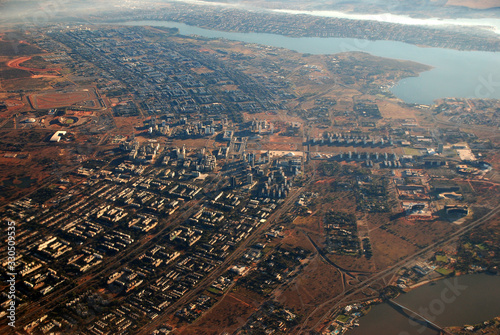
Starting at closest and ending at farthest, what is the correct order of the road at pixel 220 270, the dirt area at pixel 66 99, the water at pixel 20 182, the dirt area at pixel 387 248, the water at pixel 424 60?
the road at pixel 220 270 < the dirt area at pixel 387 248 < the water at pixel 20 182 < the dirt area at pixel 66 99 < the water at pixel 424 60

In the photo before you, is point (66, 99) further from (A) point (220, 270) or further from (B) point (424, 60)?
(B) point (424, 60)

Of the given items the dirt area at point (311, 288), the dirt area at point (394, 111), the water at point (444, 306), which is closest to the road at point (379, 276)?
the dirt area at point (311, 288)

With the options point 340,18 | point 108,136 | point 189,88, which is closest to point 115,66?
point 189,88

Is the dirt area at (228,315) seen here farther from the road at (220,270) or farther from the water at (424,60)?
the water at (424,60)

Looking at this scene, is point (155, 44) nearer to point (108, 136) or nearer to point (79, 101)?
point (79, 101)

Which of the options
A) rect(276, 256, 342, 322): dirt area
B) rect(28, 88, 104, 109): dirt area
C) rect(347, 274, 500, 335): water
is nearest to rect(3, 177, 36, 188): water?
rect(28, 88, 104, 109): dirt area

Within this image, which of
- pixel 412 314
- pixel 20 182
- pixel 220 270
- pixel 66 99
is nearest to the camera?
pixel 412 314

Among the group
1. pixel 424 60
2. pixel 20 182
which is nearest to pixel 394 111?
pixel 424 60
